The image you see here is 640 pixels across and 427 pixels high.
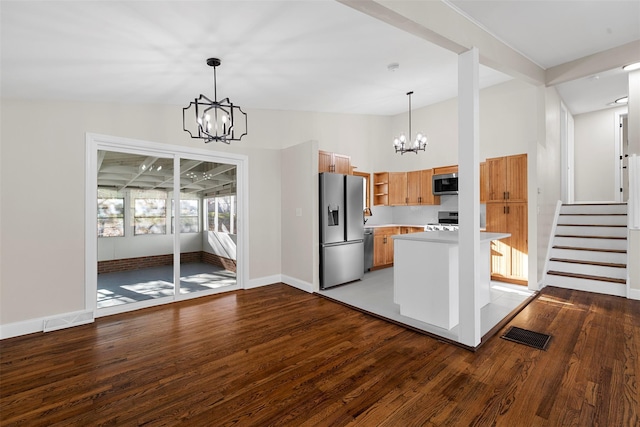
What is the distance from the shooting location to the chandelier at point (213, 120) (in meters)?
2.91

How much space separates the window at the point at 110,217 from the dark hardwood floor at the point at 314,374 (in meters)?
1.08

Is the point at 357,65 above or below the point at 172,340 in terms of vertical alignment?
above

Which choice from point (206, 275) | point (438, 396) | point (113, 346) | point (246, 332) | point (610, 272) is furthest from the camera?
point (206, 275)

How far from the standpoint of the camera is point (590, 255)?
181 inches

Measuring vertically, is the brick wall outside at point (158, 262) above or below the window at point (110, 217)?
below

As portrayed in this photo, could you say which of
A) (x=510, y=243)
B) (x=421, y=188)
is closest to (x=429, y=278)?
(x=510, y=243)

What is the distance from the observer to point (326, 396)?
2006mm

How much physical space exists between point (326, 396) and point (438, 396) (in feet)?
2.53

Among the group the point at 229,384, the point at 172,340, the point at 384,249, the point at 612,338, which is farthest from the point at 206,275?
the point at 612,338

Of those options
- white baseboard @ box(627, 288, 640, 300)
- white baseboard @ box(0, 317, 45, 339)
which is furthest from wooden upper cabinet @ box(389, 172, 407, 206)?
white baseboard @ box(0, 317, 45, 339)

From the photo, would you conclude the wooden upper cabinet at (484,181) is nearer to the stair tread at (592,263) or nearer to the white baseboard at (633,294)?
the stair tread at (592,263)

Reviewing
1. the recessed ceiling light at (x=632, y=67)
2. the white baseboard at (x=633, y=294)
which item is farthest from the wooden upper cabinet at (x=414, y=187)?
the white baseboard at (x=633, y=294)

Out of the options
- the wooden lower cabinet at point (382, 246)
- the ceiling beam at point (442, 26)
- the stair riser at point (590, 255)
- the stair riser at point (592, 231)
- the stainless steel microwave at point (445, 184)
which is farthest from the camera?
the wooden lower cabinet at point (382, 246)

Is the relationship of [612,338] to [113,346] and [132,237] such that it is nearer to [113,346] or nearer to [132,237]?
[113,346]
